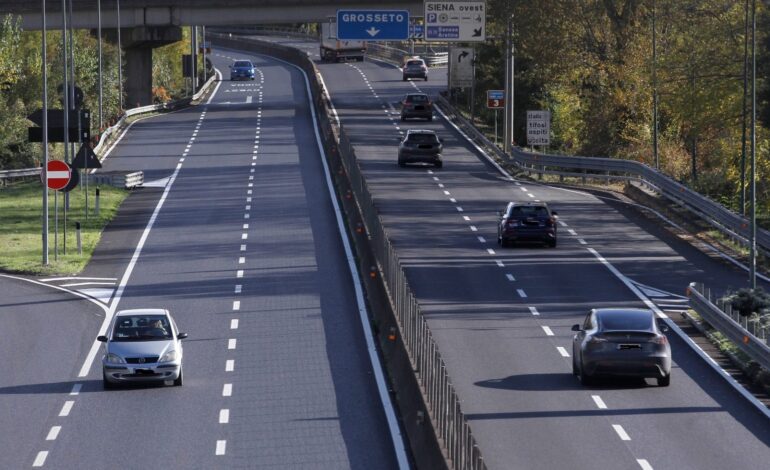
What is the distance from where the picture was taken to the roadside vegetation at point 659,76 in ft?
181

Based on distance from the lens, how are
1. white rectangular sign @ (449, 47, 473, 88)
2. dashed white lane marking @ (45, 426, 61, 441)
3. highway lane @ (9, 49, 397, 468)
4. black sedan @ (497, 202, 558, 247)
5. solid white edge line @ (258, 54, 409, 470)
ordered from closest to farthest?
solid white edge line @ (258, 54, 409, 470), highway lane @ (9, 49, 397, 468), dashed white lane marking @ (45, 426, 61, 441), black sedan @ (497, 202, 558, 247), white rectangular sign @ (449, 47, 473, 88)

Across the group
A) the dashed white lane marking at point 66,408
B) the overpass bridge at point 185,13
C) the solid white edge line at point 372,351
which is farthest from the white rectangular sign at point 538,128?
the dashed white lane marking at point 66,408

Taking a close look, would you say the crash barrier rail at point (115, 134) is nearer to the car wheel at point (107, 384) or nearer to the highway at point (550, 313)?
the highway at point (550, 313)

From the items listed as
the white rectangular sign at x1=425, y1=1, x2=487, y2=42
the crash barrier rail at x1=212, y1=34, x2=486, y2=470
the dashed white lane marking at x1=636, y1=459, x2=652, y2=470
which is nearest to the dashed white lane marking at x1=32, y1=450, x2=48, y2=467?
the crash barrier rail at x1=212, y1=34, x2=486, y2=470

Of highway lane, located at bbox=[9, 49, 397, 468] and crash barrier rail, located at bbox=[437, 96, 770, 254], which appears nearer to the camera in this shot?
highway lane, located at bbox=[9, 49, 397, 468]

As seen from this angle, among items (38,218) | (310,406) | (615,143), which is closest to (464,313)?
(310,406)

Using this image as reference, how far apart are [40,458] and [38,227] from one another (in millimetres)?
30143

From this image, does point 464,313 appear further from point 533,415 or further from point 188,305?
point 533,415

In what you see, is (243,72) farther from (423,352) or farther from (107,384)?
(423,352)

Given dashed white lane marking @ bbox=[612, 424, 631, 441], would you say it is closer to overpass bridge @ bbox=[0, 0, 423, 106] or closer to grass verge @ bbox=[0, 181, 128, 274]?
grass verge @ bbox=[0, 181, 128, 274]

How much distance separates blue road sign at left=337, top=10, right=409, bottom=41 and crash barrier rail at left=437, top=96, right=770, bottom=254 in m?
6.29

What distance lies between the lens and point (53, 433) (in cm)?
2255

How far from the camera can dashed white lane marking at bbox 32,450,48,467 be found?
20.5m

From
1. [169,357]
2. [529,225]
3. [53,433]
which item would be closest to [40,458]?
[53,433]
